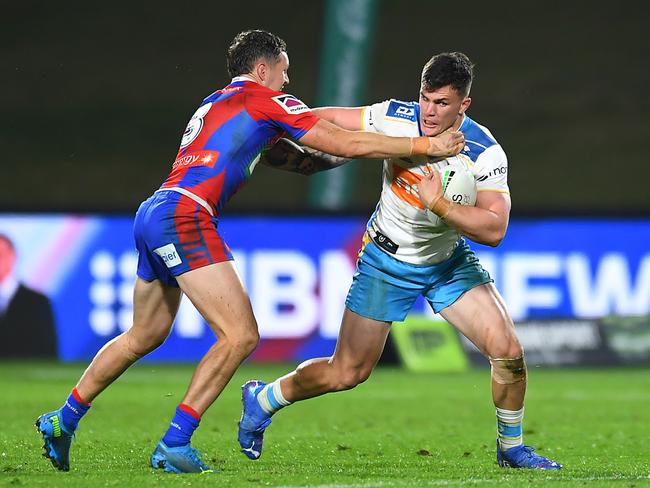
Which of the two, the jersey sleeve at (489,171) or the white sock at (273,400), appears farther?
the white sock at (273,400)

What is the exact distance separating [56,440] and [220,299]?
1190 mm

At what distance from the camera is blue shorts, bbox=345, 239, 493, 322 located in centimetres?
721

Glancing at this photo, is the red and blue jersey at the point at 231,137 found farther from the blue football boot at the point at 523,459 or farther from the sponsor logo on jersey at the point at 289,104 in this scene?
the blue football boot at the point at 523,459

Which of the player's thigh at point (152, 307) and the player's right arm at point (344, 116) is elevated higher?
the player's right arm at point (344, 116)

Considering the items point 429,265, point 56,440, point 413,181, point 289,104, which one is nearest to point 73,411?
point 56,440

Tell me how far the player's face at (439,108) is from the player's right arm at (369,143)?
18cm

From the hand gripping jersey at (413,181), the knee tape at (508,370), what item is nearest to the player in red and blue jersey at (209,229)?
the hand gripping jersey at (413,181)

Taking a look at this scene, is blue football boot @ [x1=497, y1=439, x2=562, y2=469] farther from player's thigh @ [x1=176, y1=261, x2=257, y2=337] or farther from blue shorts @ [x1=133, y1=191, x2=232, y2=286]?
blue shorts @ [x1=133, y1=191, x2=232, y2=286]

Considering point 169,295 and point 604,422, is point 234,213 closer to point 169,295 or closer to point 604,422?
point 604,422

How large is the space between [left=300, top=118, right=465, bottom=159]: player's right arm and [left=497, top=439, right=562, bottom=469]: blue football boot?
1698mm

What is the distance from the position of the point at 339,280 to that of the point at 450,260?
23.5 feet

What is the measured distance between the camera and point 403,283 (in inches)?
285

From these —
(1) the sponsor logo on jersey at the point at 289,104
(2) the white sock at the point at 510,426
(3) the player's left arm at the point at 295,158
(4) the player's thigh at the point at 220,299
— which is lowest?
(2) the white sock at the point at 510,426

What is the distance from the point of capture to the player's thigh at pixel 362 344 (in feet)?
23.7
